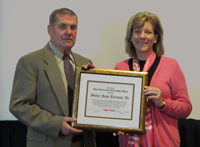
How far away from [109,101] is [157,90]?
358mm

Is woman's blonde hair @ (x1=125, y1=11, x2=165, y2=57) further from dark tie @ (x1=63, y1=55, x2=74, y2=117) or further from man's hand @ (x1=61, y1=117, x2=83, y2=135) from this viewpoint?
→ man's hand @ (x1=61, y1=117, x2=83, y2=135)

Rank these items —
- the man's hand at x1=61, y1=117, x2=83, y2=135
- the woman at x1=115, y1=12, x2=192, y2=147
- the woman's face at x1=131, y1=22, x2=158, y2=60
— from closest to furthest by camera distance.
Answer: the man's hand at x1=61, y1=117, x2=83, y2=135
the woman at x1=115, y1=12, x2=192, y2=147
the woman's face at x1=131, y1=22, x2=158, y2=60

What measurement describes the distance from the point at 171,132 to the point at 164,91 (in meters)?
0.32

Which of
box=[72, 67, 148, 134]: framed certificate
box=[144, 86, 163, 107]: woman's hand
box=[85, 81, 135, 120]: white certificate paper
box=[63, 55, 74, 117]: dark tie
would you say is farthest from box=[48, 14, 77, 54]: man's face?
box=[144, 86, 163, 107]: woman's hand

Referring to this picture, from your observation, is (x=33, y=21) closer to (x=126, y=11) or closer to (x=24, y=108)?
(x=126, y=11)

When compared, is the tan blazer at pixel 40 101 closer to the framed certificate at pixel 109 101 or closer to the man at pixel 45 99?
the man at pixel 45 99

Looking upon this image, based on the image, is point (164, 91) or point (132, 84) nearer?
point (132, 84)

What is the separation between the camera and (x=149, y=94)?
1649mm

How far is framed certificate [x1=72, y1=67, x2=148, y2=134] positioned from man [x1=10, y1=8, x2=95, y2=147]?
0.09m

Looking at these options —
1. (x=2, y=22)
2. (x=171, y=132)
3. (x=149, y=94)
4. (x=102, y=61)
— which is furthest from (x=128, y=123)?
(x=2, y=22)

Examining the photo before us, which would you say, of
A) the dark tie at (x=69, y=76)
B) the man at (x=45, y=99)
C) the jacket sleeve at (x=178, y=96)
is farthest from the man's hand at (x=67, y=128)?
the jacket sleeve at (x=178, y=96)

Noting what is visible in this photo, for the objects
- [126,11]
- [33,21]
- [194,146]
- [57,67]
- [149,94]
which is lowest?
[194,146]

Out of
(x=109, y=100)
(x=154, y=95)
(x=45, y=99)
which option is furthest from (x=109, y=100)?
(x=45, y=99)

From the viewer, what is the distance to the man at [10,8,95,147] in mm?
1636
